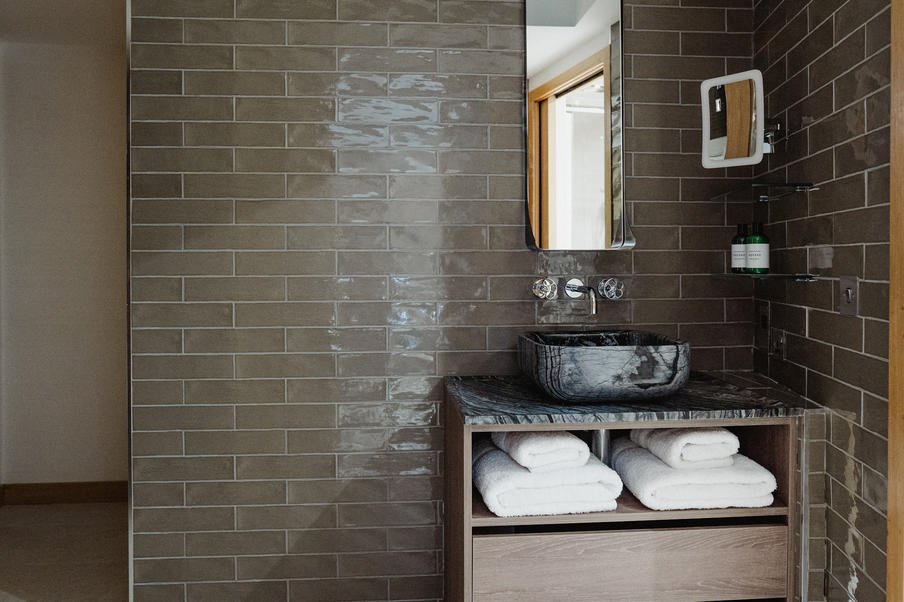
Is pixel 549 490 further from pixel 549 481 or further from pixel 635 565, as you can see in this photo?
pixel 635 565

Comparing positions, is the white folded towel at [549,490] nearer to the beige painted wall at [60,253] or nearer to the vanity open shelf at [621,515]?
the vanity open shelf at [621,515]

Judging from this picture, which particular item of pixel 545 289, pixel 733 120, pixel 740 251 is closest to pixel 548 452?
pixel 545 289

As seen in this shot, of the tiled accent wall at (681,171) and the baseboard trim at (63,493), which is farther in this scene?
the baseboard trim at (63,493)

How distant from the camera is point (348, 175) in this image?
7.38ft

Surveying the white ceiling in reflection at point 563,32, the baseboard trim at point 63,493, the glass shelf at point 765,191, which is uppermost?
the white ceiling in reflection at point 563,32

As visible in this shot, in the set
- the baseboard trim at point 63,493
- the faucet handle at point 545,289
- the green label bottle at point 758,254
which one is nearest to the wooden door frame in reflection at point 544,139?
the faucet handle at point 545,289

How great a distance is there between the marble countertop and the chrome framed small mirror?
2.40 ft

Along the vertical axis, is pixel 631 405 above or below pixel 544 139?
below

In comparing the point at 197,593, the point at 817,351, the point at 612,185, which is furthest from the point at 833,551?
the point at 197,593

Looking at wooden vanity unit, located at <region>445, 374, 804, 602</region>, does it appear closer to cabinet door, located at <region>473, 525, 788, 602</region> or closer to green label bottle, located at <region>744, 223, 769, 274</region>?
cabinet door, located at <region>473, 525, 788, 602</region>

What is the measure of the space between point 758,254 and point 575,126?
765 mm

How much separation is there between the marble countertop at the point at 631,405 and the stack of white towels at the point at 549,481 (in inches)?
4.0

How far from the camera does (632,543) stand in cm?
180

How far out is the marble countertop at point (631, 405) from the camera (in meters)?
1.79
